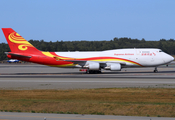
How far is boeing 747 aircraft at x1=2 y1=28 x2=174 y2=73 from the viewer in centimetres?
4662

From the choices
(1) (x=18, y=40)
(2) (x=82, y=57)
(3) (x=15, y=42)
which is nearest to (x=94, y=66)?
(2) (x=82, y=57)

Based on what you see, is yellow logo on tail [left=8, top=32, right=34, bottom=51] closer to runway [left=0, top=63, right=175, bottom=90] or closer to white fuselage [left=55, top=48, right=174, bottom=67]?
white fuselage [left=55, top=48, right=174, bottom=67]

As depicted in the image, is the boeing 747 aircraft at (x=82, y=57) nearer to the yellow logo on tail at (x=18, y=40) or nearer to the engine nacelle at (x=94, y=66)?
the yellow logo on tail at (x=18, y=40)

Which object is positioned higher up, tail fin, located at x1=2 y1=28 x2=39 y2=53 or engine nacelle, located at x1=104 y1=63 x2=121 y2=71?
tail fin, located at x1=2 y1=28 x2=39 y2=53

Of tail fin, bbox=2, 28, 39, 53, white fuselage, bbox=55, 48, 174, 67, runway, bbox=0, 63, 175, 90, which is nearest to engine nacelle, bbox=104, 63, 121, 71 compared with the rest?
white fuselage, bbox=55, 48, 174, 67

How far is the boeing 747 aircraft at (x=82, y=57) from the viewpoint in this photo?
46.6 metres

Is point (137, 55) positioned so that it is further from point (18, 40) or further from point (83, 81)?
point (18, 40)

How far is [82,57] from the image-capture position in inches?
1854

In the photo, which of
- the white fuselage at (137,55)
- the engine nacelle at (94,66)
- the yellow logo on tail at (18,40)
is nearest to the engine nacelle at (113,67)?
the white fuselage at (137,55)

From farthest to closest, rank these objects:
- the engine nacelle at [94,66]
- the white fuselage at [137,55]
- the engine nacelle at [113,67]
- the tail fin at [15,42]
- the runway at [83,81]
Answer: the white fuselage at [137,55], the tail fin at [15,42], the engine nacelle at [94,66], the engine nacelle at [113,67], the runway at [83,81]

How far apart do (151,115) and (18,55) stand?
120ft

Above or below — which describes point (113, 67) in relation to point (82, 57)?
below

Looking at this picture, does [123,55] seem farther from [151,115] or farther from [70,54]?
[151,115]

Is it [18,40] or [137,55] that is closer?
[18,40]
